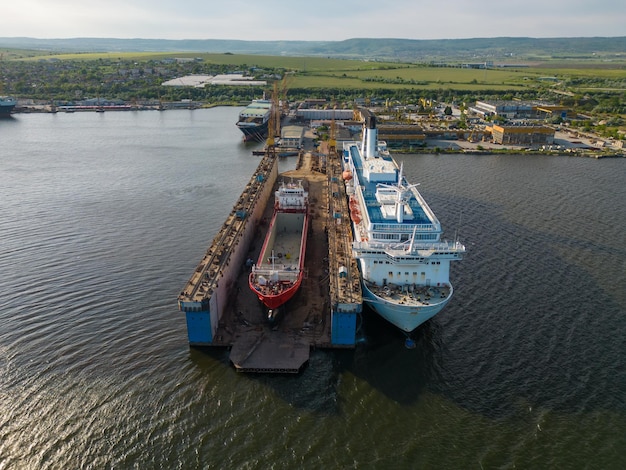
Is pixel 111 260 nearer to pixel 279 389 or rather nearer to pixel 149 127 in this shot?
pixel 279 389

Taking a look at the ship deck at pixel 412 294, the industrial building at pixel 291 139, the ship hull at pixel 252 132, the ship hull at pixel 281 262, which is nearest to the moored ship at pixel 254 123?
the ship hull at pixel 252 132

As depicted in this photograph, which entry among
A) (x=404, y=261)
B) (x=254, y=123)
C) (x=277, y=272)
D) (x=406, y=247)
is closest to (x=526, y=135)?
(x=254, y=123)

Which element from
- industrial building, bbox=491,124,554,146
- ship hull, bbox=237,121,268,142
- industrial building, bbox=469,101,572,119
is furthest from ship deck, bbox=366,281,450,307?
industrial building, bbox=469,101,572,119

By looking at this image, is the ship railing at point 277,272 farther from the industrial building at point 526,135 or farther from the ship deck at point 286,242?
the industrial building at point 526,135

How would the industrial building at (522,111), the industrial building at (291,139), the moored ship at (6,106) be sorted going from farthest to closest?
1. the industrial building at (522,111)
2. the moored ship at (6,106)
3. the industrial building at (291,139)

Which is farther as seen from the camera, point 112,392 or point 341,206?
point 341,206

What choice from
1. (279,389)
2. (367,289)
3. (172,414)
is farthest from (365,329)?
(172,414)

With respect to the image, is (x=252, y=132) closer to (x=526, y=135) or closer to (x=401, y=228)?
(x=526, y=135)
